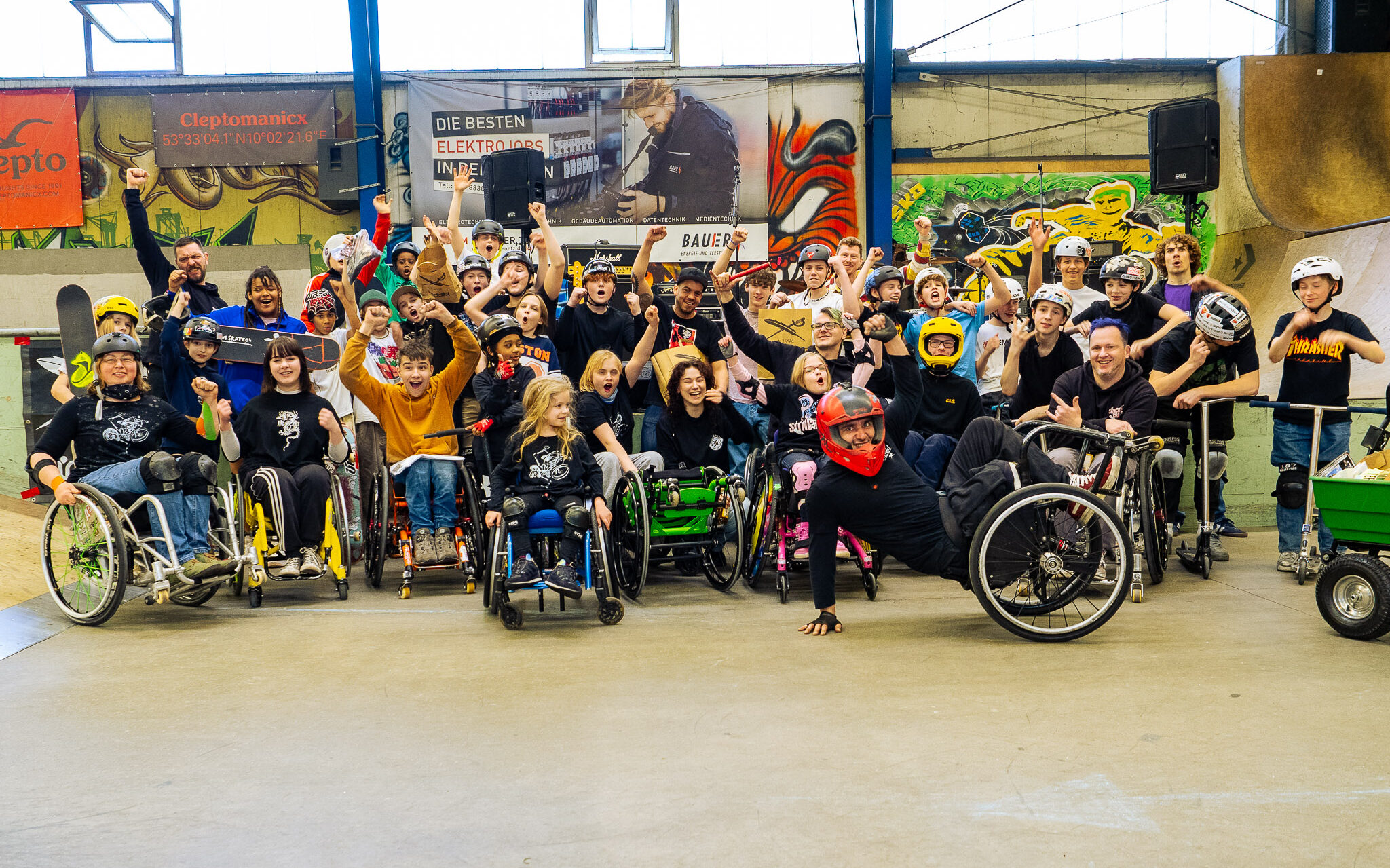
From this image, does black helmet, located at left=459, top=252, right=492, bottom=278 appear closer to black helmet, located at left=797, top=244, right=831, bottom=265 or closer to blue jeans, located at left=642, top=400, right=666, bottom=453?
blue jeans, located at left=642, top=400, right=666, bottom=453

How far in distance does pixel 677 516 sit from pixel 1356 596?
2932mm

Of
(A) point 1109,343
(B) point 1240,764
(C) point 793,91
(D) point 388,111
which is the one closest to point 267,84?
(D) point 388,111

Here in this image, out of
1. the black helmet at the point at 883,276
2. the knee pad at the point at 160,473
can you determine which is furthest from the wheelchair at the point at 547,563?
the black helmet at the point at 883,276

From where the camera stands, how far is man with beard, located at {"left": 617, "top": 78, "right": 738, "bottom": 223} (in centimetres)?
1177

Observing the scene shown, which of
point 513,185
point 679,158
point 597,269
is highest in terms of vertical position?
point 679,158

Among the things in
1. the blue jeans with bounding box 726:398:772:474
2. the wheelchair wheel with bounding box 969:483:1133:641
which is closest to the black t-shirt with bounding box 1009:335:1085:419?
the blue jeans with bounding box 726:398:772:474

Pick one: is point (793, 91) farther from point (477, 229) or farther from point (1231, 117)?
point (477, 229)

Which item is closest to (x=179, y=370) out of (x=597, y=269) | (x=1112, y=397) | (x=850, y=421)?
(x=597, y=269)

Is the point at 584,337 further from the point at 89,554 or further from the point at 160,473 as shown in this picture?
the point at 89,554

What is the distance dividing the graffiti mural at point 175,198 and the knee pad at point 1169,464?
9650 mm

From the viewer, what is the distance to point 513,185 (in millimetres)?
7379

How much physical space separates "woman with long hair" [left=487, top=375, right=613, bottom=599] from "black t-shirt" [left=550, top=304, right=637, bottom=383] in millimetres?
1334

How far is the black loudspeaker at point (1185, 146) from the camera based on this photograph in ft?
24.8

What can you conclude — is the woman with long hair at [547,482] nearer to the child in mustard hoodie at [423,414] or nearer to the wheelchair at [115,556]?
the child in mustard hoodie at [423,414]
